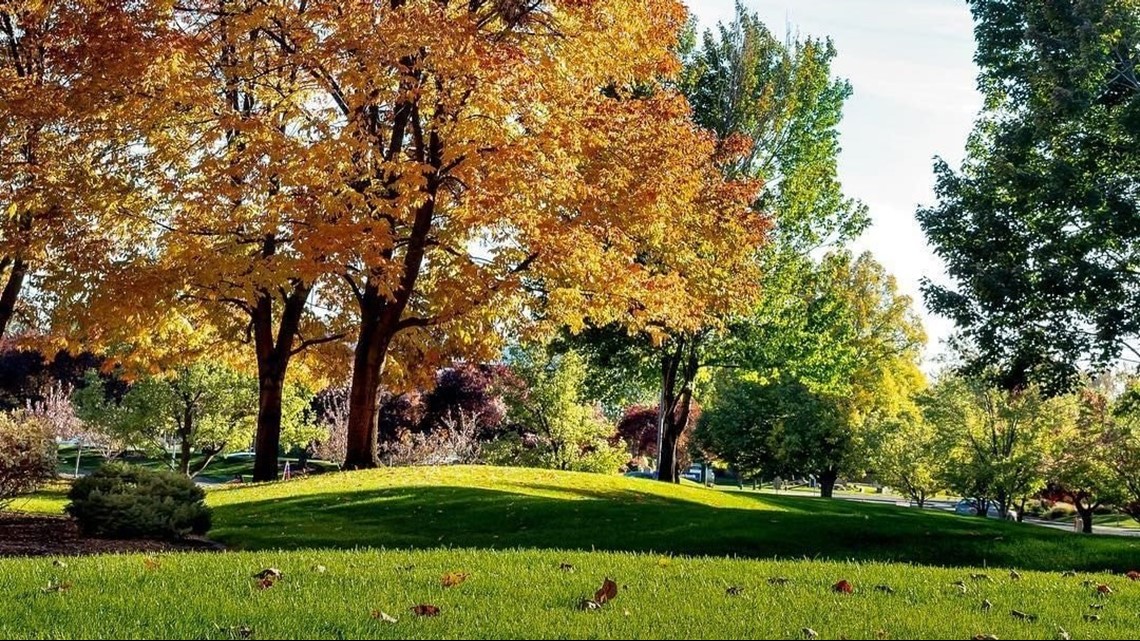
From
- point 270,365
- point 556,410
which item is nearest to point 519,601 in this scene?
point 270,365

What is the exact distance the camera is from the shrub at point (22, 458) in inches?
533

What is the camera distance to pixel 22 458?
45.2ft

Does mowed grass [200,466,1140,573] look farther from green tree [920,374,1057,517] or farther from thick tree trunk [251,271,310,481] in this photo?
green tree [920,374,1057,517]

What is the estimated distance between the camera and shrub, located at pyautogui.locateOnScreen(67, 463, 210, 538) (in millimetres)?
11453

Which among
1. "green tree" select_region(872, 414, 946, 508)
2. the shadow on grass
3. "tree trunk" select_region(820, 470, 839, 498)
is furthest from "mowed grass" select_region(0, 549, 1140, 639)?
"tree trunk" select_region(820, 470, 839, 498)

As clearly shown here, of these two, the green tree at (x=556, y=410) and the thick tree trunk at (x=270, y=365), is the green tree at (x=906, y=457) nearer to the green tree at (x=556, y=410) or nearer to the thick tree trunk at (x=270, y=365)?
the green tree at (x=556, y=410)

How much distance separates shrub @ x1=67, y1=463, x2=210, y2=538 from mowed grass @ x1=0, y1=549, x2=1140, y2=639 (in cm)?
346

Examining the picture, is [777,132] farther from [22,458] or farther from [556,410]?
[22,458]

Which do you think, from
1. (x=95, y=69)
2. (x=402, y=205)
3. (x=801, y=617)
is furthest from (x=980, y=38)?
(x=801, y=617)

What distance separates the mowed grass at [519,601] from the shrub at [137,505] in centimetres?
346

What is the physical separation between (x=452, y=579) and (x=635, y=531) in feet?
22.7

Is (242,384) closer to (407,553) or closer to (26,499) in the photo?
(26,499)

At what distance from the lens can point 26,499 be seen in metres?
16.9

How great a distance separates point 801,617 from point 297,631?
9.05ft
